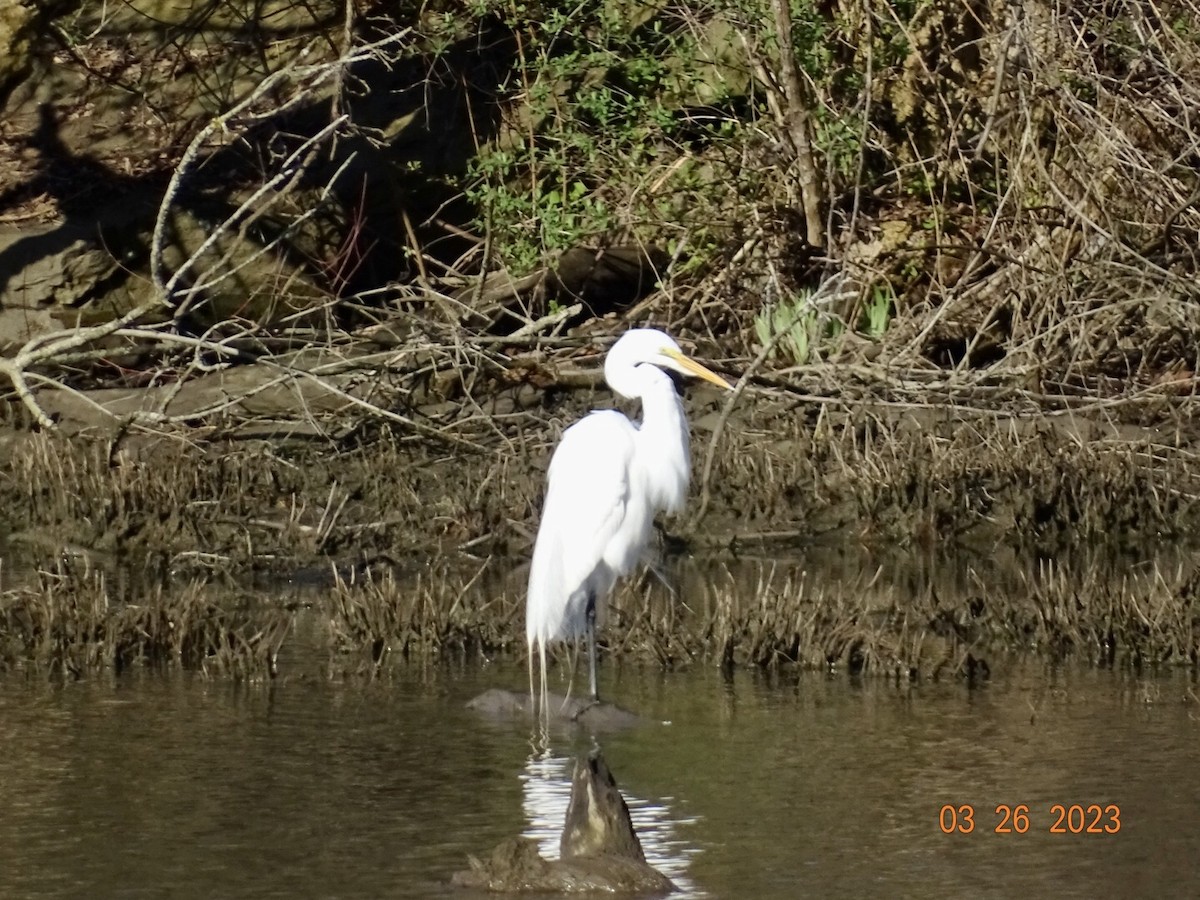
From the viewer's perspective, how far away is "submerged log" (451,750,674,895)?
4336 millimetres

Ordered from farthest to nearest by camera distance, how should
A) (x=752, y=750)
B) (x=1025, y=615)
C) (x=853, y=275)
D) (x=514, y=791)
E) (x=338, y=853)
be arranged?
(x=853, y=275), (x=1025, y=615), (x=752, y=750), (x=514, y=791), (x=338, y=853)

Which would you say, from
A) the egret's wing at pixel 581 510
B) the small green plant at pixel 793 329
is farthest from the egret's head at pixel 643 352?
the small green plant at pixel 793 329

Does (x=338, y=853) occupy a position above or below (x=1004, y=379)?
below

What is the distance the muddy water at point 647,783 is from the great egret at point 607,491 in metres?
0.35

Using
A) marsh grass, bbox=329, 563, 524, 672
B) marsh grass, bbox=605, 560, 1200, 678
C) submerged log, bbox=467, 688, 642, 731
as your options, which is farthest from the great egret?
marsh grass, bbox=329, 563, 524, 672

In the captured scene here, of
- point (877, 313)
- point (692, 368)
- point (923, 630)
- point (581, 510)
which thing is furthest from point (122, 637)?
point (877, 313)

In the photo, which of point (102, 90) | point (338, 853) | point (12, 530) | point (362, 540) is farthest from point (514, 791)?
point (102, 90)

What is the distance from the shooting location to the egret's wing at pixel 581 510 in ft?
21.9

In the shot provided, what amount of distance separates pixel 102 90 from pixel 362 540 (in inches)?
222

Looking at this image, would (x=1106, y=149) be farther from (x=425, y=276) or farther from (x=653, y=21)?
(x=425, y=276)

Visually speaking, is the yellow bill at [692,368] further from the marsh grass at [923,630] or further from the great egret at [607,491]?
the marsh grass at [923,630]

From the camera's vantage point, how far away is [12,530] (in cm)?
946

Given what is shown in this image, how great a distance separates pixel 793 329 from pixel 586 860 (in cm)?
645

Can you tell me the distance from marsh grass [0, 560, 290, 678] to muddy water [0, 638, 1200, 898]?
0.59 ft
